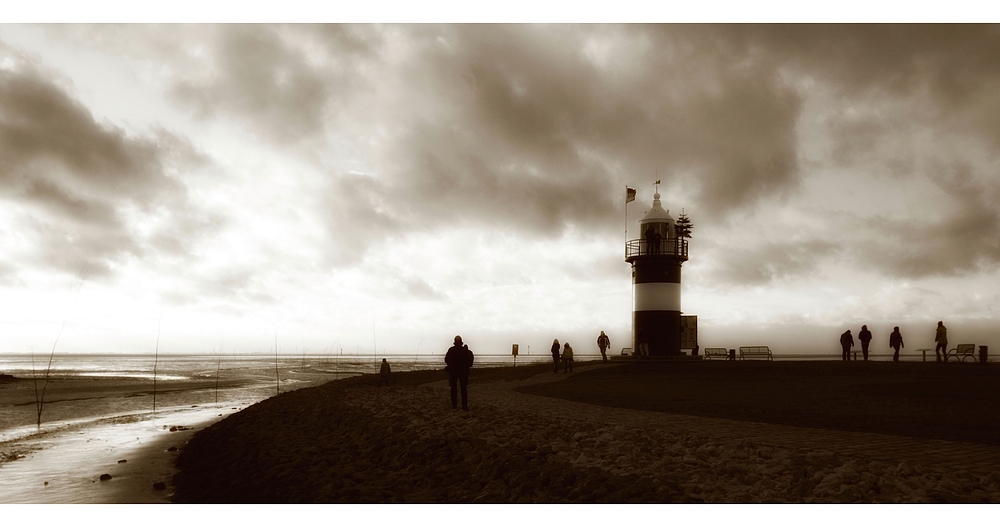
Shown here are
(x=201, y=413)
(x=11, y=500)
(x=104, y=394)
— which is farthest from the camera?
(x=104, y=394)

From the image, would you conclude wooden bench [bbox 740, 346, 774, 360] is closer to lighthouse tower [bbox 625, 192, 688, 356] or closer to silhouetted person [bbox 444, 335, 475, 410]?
lighthouse tower [bbox 625, 192, 688, 356]

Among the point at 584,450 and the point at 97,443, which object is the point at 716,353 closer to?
→ the point at 584,450

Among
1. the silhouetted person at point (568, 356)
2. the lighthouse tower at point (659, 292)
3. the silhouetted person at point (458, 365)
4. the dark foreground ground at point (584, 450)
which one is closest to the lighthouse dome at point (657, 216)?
the lighthouse tower at point (659, 292)

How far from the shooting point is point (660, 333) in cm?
3247

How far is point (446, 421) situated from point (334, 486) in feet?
12.9

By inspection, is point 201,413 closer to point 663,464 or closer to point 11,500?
point 11,500

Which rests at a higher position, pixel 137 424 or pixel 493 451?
pixel 493 451

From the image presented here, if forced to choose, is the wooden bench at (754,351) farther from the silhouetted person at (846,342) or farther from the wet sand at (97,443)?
the wet sand at (97,443)

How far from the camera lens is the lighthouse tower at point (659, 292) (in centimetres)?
3253

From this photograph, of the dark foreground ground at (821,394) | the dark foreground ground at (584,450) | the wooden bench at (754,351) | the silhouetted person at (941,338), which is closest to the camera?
the dark foreground ground at (584,450)

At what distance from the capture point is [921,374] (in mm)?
20453

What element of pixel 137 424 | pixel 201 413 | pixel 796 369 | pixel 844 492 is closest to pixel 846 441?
pixel 844 492

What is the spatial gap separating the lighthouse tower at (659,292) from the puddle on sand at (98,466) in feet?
69.3

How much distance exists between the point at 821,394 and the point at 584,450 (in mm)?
10198
